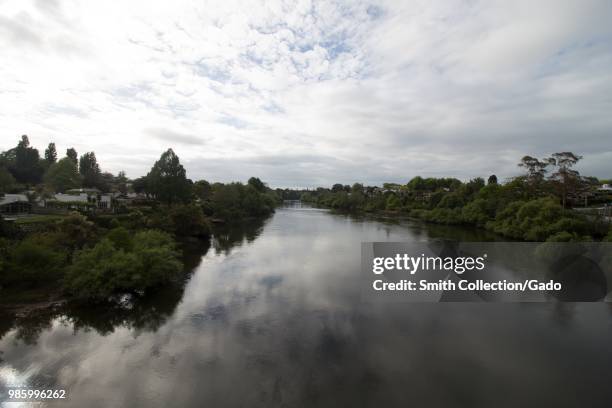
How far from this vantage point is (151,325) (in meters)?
13.2

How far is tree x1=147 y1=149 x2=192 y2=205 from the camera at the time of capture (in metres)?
42.1

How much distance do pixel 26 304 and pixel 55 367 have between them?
6333mm

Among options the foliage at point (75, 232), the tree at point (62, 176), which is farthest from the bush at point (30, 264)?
the tree at point (62, 176)

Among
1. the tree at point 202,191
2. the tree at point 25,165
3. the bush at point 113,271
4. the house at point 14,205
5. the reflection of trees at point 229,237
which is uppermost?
the tree at point 25,165

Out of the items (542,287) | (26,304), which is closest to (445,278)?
(542,287)

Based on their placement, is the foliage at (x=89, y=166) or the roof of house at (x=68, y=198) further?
the foliage at (x=89, y=166)

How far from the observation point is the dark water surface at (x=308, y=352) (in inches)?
355

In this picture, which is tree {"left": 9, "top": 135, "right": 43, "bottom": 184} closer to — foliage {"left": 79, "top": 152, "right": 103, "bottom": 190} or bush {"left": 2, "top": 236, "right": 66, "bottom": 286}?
foliage {"left": 79, "top": 152, "right": 103, "bottom": 190}

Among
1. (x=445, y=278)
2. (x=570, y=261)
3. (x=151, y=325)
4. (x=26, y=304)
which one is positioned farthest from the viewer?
(x=570, y=261)

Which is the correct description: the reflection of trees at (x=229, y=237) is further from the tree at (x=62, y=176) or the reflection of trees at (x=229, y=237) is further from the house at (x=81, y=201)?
the tree at (x=62, y=176)

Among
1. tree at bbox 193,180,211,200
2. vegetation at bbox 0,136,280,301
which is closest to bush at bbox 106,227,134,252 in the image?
vegetation at bbox 0,136,280,301

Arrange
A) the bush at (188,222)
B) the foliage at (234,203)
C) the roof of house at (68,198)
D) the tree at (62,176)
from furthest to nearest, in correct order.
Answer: the tree at (62,176) → the foliage at (234,203) → the roof of house at (68,198) → the bush at (188,222)

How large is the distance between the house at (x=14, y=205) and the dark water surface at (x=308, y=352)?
23.3m

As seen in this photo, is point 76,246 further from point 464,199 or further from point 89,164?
point 89,164
